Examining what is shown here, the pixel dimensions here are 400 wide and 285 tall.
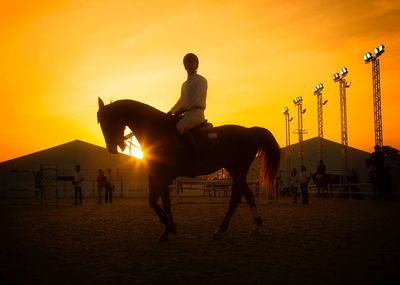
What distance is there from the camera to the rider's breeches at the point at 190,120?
816 cm

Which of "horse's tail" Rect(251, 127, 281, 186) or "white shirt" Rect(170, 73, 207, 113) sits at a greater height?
"white shirt" Rect(170, 73, 207, 113)

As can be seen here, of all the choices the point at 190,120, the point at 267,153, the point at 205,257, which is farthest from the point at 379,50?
the point at 205,257

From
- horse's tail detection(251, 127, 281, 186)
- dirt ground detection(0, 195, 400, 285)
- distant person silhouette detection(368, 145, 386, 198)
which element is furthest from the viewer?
distant person silhouette detection(368, 145, 386, 198)

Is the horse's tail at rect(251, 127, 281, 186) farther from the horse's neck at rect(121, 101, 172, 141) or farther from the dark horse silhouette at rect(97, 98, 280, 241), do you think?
the horse's neck at rect(121, 101, 172, 141)

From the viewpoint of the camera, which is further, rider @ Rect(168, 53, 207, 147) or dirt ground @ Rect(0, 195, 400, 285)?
rider @ Rect(168, 53, 207, 147)

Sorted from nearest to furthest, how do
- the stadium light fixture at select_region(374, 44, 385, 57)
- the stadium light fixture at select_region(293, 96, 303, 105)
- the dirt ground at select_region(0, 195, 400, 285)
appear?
the dirt ground at select_region(0, 195, 400, 285)
the stadium light fixture at select_region(374, 44, 385, 57)
the stadium light fixture at select_region(293, 96, 303, 105)

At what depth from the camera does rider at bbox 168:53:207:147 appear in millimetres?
8227

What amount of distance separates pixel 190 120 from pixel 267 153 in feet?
7.25

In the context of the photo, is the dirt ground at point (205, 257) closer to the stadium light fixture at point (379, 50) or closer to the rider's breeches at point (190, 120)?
the rider's breeches at point (190, 120)

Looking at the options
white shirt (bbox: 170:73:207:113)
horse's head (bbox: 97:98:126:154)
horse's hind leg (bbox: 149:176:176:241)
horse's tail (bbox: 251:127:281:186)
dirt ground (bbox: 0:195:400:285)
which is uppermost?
white shirt (bbox: 170:73:207:113)

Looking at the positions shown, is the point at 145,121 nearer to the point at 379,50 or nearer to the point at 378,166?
the point at 378,166

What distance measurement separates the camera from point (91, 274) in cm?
513

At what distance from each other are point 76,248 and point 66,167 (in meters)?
47.2

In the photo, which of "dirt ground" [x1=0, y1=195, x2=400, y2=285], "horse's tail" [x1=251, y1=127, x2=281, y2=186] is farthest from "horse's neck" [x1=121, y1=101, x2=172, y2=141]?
"horse's tail" [x1=251, y1=127, x2=281, y2=186]
